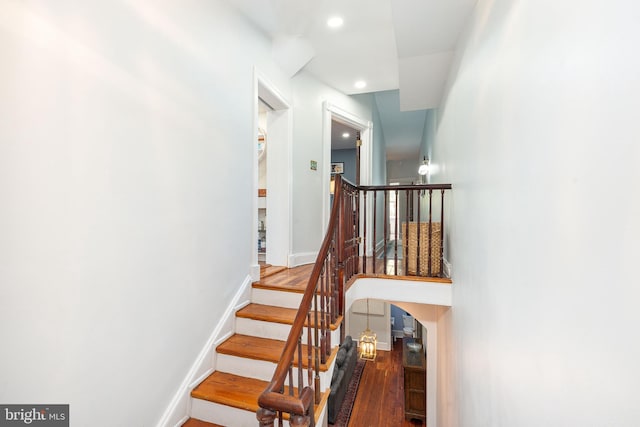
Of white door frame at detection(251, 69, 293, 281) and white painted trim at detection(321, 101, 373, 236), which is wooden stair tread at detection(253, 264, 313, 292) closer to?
white door frame at detection(251, 69, 293, 281)

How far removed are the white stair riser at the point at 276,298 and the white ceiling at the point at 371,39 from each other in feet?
8.25

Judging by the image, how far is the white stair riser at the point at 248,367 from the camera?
2.18 metres

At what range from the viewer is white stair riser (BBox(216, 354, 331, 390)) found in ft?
7.14

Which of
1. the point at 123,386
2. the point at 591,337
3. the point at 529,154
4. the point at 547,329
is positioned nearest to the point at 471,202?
the point at 529,154

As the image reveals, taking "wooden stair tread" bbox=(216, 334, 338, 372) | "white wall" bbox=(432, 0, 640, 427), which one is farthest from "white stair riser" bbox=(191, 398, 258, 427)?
"white wall" bbox=(432, 0, 640, 427)

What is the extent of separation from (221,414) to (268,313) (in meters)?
0.81

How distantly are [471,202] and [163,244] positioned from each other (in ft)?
6.89

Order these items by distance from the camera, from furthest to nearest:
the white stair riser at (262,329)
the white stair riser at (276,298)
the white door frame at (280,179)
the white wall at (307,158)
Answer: the white wall at (307,158) → the white door frame at (280,179) → the white stair riser at (276,298) → the white stair riser at (262,329)

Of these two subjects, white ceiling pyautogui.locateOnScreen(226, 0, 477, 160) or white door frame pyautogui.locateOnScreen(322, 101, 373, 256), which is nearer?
white ceiling pyautogui.locateOnScreen(226, 0, 477, 160)

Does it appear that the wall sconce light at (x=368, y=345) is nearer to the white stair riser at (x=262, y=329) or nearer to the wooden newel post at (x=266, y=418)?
the white stair riser at (x=262, y=329)

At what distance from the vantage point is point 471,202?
1.99m

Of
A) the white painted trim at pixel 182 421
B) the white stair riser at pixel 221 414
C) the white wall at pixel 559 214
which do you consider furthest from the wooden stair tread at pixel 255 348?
the white wall at pixel 559 214

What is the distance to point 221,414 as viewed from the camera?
6.51 ft

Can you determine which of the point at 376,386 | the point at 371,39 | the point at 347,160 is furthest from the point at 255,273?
the point at 347,160
